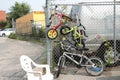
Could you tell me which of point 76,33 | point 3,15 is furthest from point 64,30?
point 3,15

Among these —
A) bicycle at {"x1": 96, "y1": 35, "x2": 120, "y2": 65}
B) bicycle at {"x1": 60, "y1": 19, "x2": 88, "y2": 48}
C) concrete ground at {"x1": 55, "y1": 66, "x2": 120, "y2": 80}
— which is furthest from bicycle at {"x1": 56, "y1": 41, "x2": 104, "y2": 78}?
bicycle at {"x1": 96, "y1": 35, "x2": 120, "y2": 65}

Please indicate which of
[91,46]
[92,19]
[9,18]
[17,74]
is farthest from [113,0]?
[9,18]

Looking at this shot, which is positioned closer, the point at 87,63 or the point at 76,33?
the point at 87,63

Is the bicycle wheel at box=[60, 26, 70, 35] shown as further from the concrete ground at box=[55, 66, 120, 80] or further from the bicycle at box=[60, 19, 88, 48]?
the concrete ground at box=[55, 66, 120, 80]

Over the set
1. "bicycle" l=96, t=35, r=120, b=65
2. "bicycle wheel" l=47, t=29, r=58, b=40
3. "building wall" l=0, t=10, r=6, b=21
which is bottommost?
"bicycle" l=96, t=35, r=120, b=65

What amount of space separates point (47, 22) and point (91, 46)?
6.02ft

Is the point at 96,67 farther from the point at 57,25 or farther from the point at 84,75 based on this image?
the point at 57,25

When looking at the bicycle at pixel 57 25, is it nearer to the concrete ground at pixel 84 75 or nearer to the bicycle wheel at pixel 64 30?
the bicycle wheel at pixel 64 30

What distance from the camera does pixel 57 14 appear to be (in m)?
9.34

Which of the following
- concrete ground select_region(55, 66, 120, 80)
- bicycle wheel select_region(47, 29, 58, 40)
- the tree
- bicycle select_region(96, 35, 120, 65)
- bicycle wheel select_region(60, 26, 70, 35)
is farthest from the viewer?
the tree

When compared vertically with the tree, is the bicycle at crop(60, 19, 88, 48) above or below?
below

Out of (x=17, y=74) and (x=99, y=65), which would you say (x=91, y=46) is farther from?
(x=17, y=74)

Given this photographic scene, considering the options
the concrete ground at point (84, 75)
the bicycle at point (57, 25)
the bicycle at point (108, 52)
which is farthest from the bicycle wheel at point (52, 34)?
the bicycle at point (108, 52)

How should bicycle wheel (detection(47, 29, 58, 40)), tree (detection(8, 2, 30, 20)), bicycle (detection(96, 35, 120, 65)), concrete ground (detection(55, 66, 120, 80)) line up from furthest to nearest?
tree (detection(8, 2, 30, 20))
bicycle (detection(96, 35, 120, 65))
bicycle wheel (detection(47, 29, 58, 40))
concrete ground (detection(55, 66, 120, 80))
